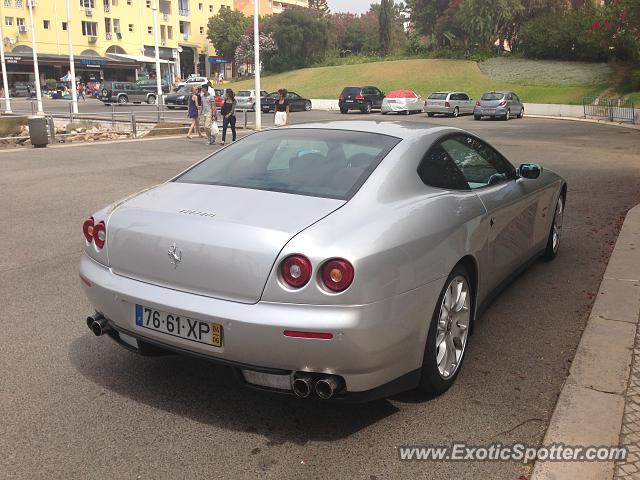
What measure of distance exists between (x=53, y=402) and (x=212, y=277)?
1.29 m

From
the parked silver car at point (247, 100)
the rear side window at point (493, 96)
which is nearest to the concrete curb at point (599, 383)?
the rear side window at point (493, 96)

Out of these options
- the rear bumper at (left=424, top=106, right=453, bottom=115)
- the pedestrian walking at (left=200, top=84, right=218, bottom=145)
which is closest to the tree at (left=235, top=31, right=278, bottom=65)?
the rear bumper at (left=424, top=106, right=453, bottom=115)

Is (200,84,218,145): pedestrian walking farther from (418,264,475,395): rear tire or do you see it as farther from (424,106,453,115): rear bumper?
(424,106,453,115): rear bumper

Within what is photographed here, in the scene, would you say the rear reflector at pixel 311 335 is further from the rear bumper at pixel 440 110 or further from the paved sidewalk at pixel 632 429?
the rear bumper at pixel 440 110

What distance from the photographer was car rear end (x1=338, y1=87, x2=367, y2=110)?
40.3 metres

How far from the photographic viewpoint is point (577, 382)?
12.3ft

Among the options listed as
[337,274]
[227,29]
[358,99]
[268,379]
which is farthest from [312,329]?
[227,29]

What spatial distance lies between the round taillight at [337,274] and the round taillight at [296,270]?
0.26 feet

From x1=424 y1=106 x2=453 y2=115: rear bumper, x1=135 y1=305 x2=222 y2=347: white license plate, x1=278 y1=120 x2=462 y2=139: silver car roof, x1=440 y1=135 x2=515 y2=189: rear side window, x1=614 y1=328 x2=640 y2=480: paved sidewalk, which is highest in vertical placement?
x1=278 y1=120 x2=462 y2=139: silver car roof

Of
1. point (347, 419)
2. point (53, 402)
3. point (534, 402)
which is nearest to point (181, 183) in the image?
point (53, 402)

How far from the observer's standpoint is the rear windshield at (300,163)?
140 inches

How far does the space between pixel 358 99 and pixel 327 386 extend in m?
38.7

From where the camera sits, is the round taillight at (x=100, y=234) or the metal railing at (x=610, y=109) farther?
the metal railing at (x=610, y=109)

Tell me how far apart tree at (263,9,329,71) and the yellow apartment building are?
1157cm
